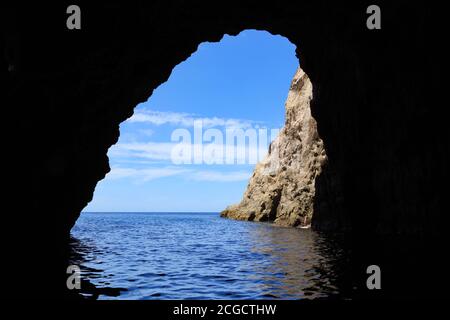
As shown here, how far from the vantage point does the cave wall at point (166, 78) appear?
1692 cm

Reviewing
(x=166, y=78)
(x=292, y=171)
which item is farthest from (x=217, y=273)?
(x=292, y=171)

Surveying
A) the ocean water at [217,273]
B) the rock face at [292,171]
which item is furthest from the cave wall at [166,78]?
Answer: the rock face at [292,171]

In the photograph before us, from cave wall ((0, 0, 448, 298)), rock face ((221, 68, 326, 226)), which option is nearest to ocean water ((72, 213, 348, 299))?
cave wall ((0, 0, 448, 298))

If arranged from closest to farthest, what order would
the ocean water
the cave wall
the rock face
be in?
the ocean water < the cave wall < the rock face

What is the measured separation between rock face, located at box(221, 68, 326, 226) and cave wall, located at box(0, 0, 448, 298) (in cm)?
1449

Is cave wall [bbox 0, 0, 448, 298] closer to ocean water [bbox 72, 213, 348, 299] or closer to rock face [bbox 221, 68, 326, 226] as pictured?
ocean water [bbox 72, 213, 348, 299]

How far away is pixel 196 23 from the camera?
85.8ft

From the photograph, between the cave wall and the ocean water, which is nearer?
the ocean water

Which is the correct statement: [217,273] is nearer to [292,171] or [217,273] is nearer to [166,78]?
[166,78]

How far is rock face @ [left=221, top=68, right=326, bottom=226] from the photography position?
53500 mm

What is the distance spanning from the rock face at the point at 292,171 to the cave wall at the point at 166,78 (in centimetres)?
1449

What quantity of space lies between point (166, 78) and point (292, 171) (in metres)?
36.9

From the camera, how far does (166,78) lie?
29141mm
